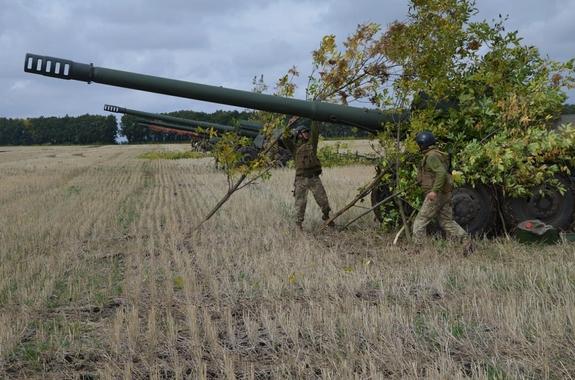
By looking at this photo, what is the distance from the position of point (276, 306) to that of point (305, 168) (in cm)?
485

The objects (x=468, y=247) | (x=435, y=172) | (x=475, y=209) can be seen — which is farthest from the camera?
(x=475, y=209)

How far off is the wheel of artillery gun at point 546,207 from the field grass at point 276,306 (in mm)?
583

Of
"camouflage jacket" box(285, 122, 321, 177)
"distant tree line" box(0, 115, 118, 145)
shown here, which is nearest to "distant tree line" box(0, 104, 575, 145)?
"distant tree line" box(0, 115, 118, 145)

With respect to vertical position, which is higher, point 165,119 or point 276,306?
point 165,119

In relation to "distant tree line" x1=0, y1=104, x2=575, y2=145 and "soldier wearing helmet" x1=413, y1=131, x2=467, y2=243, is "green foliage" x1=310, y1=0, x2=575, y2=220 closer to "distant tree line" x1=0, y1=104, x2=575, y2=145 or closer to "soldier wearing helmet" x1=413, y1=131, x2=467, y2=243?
"soldier wearing helmet" x1=413, y1=131, x2=467, y2=243

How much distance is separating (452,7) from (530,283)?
4.51 m

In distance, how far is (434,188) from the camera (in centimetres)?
716

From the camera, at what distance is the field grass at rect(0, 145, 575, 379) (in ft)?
12.4

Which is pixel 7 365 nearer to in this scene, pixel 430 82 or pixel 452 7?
A: pixel 430 82

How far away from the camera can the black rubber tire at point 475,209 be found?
7980 millimetres

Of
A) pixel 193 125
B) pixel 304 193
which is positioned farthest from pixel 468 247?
pixel 193 125

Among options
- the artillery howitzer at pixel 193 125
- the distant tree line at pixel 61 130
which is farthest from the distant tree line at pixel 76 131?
the artillery howitzer at pixel 193 125

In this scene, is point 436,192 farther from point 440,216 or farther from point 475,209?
point 475,209

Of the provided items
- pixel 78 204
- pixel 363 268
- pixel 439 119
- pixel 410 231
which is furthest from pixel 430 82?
pixel 78 204
